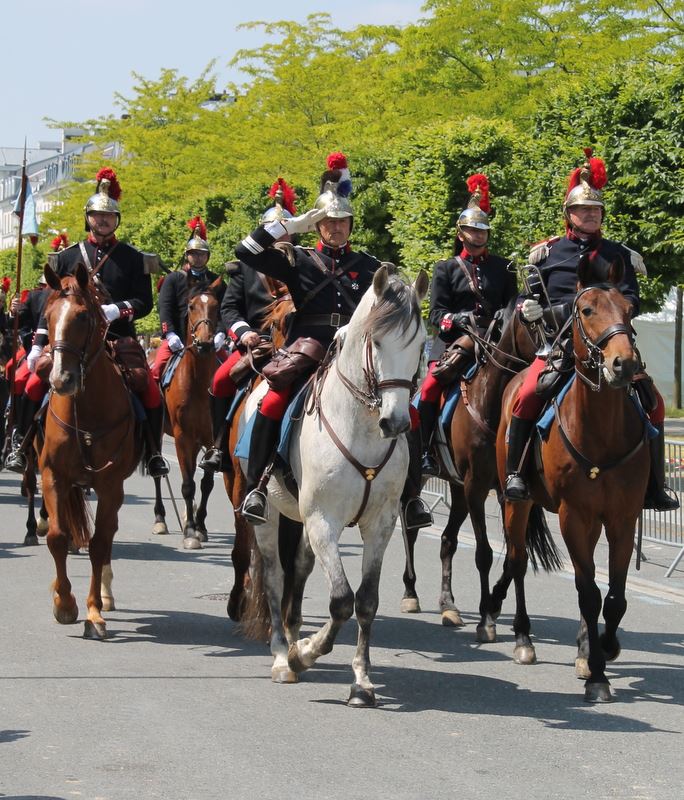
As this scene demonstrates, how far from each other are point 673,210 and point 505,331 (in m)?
12.9

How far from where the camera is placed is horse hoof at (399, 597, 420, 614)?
1124 cm

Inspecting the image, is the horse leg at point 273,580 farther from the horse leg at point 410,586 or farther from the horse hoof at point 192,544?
the horse hoof at point 192,544

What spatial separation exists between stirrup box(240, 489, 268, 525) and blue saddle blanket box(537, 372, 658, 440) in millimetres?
1712

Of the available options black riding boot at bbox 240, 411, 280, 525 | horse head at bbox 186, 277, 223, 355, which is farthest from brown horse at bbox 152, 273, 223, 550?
black riding boot at bbox 240, 411, 280, 525

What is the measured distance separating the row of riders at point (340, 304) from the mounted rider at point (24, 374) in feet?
1.09

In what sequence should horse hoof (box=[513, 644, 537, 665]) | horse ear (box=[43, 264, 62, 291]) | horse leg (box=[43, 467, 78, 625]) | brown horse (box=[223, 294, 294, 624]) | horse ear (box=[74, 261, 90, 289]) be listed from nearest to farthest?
1. horse hoof (box=[513, 644, 537, 665])
2. brown horse (box=[223, 294, 294, 624])
3. horse ear (box=[43, 264, 62, 291])
4. horse ear (box=[74, 261, 90, 289])
5. horse leg (box=[43, 467, 78, 625])

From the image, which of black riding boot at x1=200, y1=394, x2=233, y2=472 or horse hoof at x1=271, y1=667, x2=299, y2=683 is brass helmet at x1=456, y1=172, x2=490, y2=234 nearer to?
black riding boot at x1=200, y1=394, x2=233, y2=472

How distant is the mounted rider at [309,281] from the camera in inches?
344

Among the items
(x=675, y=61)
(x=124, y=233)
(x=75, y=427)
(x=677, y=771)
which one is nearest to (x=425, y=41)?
(x=675, y=61)

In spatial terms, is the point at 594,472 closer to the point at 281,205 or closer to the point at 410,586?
the point at 410,586

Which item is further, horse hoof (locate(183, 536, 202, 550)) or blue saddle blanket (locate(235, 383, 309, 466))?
horse hoof (locate(183, 536, 202, 550))

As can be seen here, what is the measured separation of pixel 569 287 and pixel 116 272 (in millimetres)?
3568

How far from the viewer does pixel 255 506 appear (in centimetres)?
871

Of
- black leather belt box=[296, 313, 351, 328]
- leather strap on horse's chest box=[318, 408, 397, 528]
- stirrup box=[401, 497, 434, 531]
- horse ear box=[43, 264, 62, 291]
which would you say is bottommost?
stirrup box=[401, 497, 434, 531]
